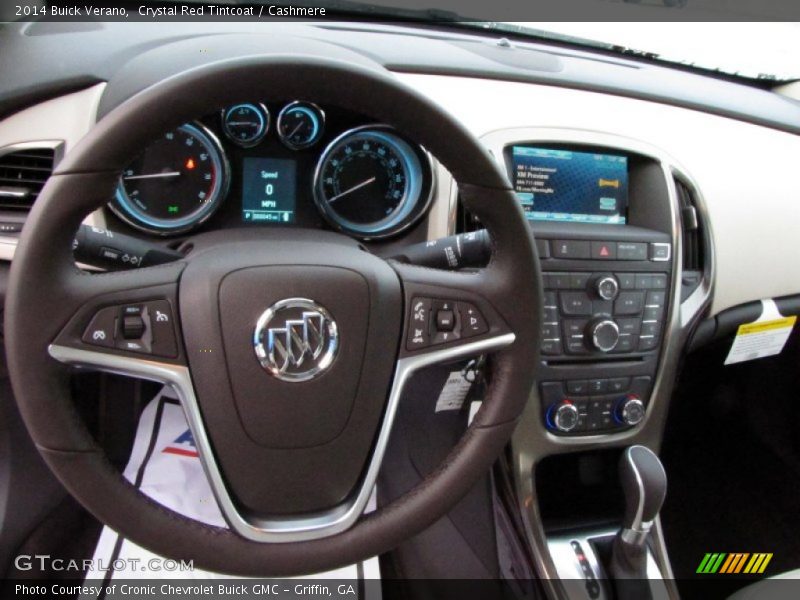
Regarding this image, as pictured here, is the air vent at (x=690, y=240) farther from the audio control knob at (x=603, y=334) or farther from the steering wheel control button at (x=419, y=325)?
the steering wheel control button at (x=419, y=325)

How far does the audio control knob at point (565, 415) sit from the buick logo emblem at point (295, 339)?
21.1 inches

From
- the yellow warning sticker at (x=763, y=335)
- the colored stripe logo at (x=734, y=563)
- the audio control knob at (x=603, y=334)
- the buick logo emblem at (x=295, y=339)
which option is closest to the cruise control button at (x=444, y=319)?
the buick logo emblem at (x=295, y=339)

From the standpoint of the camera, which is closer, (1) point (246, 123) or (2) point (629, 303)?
(1) point (246, 123)

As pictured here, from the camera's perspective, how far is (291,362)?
0.79m

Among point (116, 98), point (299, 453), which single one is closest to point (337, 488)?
point (299, 453)

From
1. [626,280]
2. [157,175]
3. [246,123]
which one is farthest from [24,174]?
[626,280]

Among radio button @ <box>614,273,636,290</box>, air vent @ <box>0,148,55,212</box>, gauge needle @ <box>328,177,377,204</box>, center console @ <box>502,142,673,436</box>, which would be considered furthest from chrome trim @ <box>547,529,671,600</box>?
air vent @ <box>0,148,55,212</box>

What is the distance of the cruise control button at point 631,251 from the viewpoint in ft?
3.92

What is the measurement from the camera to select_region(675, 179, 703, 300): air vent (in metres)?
1.31

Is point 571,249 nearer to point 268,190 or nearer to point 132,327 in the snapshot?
point 268,190

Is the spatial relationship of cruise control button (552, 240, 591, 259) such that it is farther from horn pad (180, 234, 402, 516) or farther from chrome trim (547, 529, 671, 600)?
chrome trim (547, 529, 671, 600)

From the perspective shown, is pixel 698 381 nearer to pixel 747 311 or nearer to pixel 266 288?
pixel 747 311

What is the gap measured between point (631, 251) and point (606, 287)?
94 mm

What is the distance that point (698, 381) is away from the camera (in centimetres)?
162
